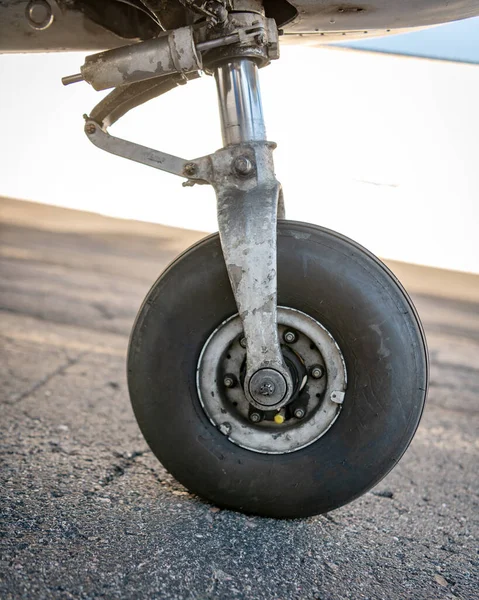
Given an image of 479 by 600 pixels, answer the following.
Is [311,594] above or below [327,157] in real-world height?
below

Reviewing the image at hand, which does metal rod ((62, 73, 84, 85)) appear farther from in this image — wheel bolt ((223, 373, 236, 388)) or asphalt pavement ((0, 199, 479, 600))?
asphalt pavement ((0, 199, 479, 600))

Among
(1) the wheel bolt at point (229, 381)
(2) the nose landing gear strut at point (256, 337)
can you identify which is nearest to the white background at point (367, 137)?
(2) the nose landing gear strut at point (256, 337)

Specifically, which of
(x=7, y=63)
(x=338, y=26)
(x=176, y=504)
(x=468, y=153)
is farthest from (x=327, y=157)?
(x=176, y=504)

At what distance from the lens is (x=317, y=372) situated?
1.51m

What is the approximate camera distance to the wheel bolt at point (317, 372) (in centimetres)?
151

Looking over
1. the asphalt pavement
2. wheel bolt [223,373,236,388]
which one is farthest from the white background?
wheel bolt [223,373,236,388]

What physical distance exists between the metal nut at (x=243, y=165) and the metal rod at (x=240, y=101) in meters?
0.05

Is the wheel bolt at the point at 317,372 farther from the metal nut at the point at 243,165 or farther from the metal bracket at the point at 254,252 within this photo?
the metal nut at the point at 243,165

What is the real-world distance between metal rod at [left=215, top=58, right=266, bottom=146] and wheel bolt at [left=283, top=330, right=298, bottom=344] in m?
0.47

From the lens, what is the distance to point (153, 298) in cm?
157

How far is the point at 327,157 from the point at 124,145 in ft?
5.72

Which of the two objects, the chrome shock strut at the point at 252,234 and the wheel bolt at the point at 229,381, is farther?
the wheel bolt at the point at 229,381

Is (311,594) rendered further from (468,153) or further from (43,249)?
(43,249)

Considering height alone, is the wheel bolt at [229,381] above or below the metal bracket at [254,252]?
below
